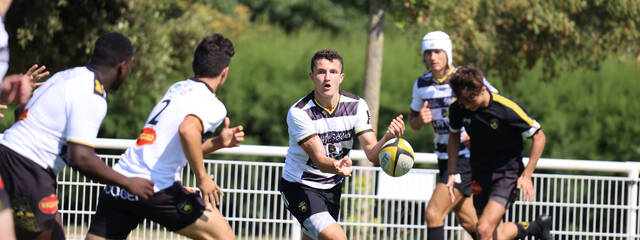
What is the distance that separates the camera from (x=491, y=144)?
737 cm

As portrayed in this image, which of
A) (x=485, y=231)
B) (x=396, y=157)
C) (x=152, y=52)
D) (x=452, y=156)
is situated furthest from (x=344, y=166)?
(x=152, y=52)

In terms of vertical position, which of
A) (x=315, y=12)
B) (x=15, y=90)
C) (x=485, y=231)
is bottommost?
(x=485, y=231)

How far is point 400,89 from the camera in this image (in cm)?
1204

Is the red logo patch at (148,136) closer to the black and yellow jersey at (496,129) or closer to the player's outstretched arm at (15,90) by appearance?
the player's outstretched arm at (15,90)

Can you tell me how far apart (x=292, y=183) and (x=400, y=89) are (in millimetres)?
5698

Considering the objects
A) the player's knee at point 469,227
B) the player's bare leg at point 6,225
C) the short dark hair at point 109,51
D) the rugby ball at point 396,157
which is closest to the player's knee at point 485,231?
the player's knee at point 469,227

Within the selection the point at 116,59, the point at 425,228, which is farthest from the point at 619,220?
the point at 116,59

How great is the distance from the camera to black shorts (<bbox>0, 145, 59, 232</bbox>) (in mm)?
4898

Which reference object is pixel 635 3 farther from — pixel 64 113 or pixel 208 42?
pixel 64 113

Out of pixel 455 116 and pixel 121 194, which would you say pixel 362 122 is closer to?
pixel 455 116

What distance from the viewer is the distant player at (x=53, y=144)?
480 centimetres

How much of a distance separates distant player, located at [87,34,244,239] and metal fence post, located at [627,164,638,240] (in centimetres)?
470

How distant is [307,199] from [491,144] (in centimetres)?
199

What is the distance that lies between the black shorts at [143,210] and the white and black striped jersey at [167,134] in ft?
0.31
